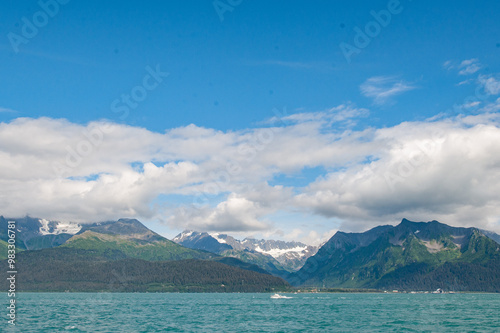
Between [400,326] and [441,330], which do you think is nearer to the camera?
[441,330]

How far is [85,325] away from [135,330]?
18.6m

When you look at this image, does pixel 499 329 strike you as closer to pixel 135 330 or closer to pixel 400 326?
pixel 400 326

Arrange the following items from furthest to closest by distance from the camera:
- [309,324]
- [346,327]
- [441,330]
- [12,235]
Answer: [309,324] → [346,327] → [441,330] → [12,235]

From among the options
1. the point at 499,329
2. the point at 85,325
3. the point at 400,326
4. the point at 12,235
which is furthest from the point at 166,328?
the point at 499,329

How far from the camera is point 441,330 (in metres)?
111

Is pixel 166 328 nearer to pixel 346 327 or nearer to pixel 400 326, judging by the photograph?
pixel 346 327

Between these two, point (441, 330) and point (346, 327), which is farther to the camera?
point (346, 327)

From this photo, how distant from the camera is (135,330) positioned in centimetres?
11081

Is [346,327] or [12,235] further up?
[12,235]

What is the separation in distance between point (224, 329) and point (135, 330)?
23.1 metres

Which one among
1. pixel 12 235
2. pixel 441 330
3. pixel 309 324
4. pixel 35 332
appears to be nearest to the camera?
pixel 12 235

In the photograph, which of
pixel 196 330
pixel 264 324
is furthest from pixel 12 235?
pixel 264 324

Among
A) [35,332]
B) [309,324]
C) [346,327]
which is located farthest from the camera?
[309,324]

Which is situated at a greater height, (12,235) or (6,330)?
(12,235)
